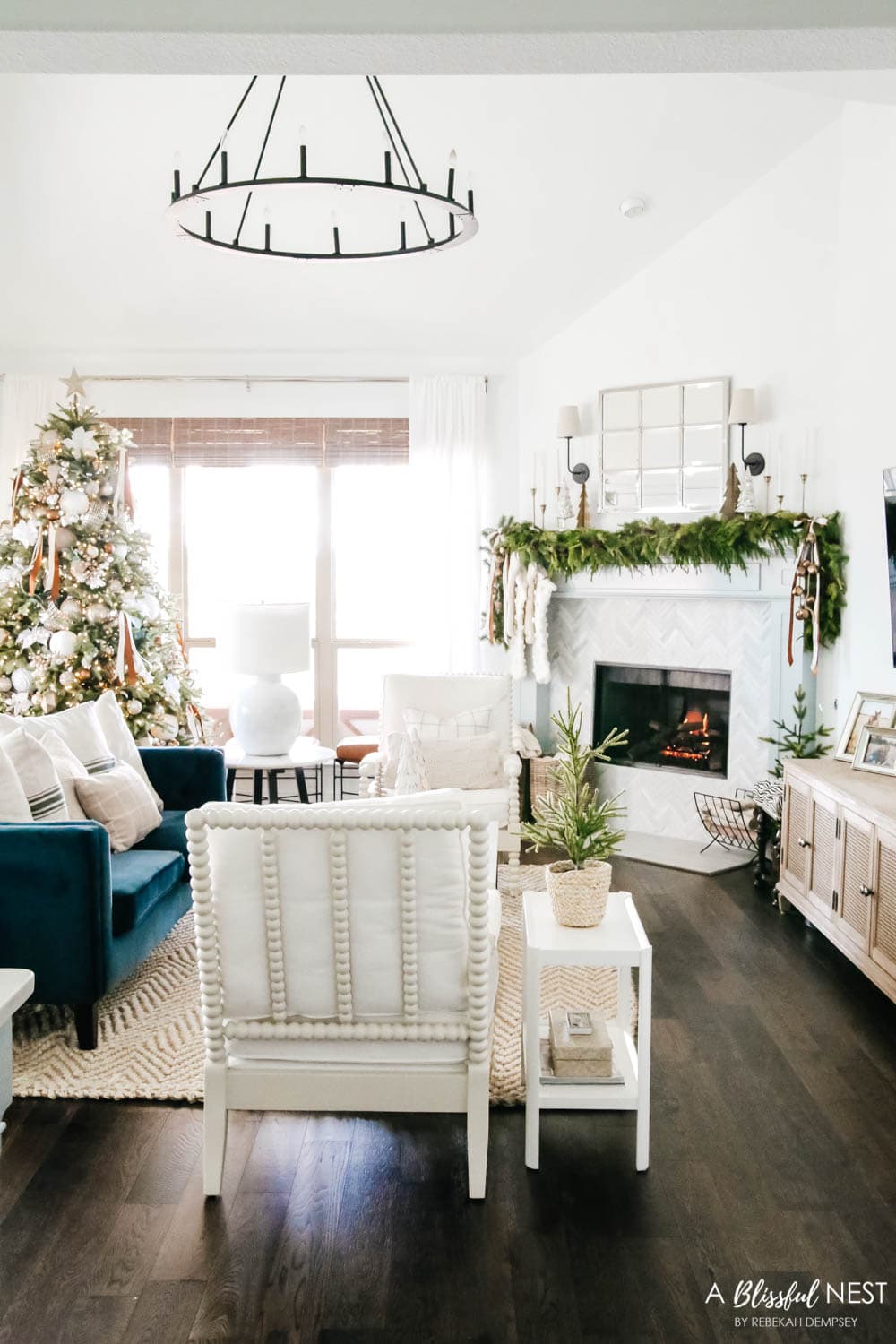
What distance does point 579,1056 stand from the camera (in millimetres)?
2721

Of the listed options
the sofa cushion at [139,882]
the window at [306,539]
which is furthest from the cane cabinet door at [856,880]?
the window at [306,539]

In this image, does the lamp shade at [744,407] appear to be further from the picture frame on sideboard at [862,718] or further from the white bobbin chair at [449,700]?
the white bobbin chair at [449,700]

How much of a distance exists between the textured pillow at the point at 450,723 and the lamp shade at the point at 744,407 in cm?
187

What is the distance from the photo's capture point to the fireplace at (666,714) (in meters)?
5.72

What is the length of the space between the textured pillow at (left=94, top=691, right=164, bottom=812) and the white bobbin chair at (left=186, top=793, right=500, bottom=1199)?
6.42 ft

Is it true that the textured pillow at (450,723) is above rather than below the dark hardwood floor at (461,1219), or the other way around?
above

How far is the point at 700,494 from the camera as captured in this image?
5.61m

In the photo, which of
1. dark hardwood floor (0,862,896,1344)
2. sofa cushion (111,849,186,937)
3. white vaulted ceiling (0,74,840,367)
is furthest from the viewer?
white vaulted ceiling (0,74,840,367)

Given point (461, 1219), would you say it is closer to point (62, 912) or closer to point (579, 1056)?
point (579, 1056)

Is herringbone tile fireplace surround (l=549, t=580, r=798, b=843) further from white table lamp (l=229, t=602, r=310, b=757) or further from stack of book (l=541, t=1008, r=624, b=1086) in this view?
stack of book (l=541, t=1008, r=624, b=1086)

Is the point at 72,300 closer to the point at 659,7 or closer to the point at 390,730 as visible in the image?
the point at 390,730

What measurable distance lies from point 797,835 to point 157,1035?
8.56ft

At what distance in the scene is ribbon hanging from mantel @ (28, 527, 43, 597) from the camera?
5312 mm

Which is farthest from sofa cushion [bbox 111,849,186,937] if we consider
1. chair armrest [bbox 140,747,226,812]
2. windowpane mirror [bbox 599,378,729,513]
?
windowpane mirror [bbox 599,378,729,513]
